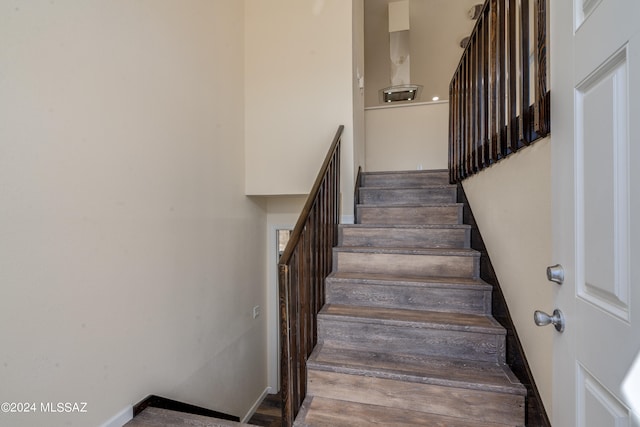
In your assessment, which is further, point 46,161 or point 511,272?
point 511,272

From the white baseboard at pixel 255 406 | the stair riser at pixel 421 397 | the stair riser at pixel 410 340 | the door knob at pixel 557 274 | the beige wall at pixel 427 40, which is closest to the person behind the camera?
the door knob at pixel 557 274

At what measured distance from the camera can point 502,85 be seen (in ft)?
5.34

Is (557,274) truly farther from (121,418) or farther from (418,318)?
(121,418)

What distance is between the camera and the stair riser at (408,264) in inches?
81.3

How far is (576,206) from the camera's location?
771 mm

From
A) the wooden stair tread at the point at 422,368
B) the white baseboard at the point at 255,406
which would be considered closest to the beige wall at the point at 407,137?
the white baseboard at the point at 255,406

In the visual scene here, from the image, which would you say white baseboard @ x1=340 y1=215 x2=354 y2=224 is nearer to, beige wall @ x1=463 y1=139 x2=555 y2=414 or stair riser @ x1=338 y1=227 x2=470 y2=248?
stair riser @ x1=338 y1=227 x2=470 y2=248

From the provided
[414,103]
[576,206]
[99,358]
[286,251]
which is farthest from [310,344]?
[414,103]

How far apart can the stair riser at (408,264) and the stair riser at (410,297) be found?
217mm

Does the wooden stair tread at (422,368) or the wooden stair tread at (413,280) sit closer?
the wooden stair tread at (422,368)

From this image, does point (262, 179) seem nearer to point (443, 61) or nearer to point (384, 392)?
point (384, 392)

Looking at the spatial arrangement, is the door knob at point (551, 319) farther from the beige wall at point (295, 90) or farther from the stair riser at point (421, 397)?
the beige wall at point (295, 90)

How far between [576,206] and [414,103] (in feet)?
14.1

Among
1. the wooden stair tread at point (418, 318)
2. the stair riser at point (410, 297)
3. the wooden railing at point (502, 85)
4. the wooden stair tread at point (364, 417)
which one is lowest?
the wooden stair tread at point (364, 417)
